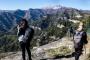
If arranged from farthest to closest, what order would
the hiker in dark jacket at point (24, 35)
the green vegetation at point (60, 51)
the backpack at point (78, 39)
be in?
the green vegetation at point (60, 51)
the hiker in dark jacket at point (24, 35)
the backpack at point (78, 39)

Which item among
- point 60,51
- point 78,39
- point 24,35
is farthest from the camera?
point 60,51

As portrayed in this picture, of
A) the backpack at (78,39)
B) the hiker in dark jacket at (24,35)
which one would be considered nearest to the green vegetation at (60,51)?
the hiker in dark jacket at (24,35)

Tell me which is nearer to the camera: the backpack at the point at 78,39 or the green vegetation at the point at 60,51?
the backpack at the point at 78,39

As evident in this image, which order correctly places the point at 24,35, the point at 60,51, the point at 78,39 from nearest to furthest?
the point at 78,39 → the point at 24,35 → the point at 60,51

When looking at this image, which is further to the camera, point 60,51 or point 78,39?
point 60,51

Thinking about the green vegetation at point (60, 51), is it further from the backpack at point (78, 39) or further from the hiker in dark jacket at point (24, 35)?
the backpack at point (78, 39)

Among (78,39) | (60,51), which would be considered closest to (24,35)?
(78,39)

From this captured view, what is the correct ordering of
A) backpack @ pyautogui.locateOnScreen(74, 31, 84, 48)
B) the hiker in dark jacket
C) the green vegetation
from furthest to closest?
the green vegetation, the hiker in dark jacket, backpack @ pyautogui.locateOnScreen(74, 31, 84, 48)

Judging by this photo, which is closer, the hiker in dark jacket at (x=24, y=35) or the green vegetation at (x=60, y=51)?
the hiker in dark jacket at (x=24, y=35)

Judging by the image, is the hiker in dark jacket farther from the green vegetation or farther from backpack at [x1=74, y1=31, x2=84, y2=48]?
the green vegetation

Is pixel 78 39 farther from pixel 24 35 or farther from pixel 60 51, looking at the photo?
pixel 60 51

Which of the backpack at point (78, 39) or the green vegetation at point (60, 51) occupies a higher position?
the backpack at point (78, 39)

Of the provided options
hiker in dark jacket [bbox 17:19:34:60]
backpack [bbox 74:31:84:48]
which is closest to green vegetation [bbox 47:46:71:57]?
hiker in dark jacket [bbox 17:19:34:60]

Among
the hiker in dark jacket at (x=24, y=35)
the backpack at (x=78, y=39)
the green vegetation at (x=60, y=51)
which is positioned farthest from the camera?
the green vegetation at (x=60, y=51)
